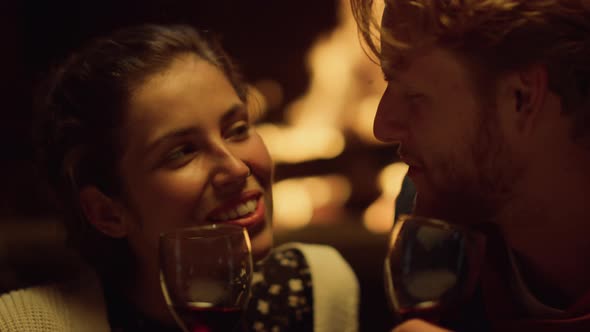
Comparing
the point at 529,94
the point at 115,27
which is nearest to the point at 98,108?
the point at 529,94

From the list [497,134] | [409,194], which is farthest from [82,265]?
[497,134]

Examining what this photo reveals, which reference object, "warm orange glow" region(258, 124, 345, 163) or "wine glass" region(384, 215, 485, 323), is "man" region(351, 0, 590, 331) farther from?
"warm orange glow" region(258, 124, 345, 163)

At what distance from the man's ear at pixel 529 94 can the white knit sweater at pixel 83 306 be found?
59 cm

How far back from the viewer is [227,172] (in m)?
1.42

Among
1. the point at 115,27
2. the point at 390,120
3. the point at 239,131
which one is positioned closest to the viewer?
the point at 390,120

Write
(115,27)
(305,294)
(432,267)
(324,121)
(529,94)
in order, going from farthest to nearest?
(324,121) → (115,27) → (305,294) → (529,94) → (432,267)

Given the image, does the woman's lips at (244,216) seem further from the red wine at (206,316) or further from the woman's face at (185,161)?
the red wine at (206,316)

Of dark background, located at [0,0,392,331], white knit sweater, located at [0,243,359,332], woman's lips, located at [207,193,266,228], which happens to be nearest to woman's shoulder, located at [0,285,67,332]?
white knit sweater, located at [0,243,359,332]

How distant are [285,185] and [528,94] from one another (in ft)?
7.40

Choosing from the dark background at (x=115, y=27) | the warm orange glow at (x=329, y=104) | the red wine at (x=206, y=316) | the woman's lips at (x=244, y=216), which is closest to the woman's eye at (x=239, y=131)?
the woman's lips at (x=244, y=216)

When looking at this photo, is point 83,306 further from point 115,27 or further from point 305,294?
point 115,27

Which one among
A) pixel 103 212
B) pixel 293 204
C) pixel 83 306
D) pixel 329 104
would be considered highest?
pixel 103 212

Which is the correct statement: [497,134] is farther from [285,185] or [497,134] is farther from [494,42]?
[285,185]

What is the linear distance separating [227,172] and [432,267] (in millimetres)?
490
